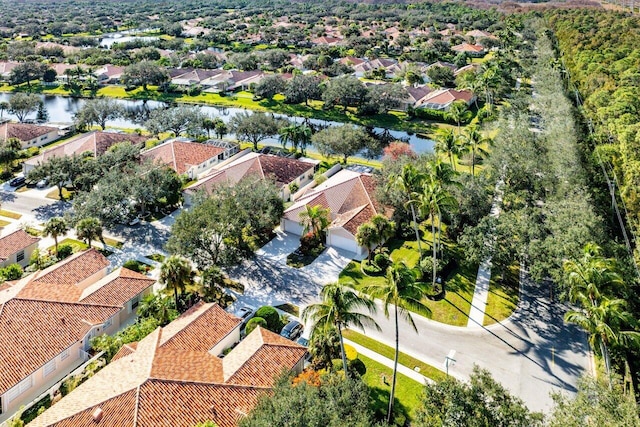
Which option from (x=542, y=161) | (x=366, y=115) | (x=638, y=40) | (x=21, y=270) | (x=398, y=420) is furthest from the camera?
(x=638, y=40)

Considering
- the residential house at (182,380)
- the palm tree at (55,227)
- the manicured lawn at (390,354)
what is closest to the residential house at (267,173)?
the palm tree at (55,227)

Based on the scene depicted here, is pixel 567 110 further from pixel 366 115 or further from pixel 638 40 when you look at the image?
pixel 638 40

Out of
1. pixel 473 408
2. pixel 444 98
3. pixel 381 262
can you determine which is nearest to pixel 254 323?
pixel 381 262

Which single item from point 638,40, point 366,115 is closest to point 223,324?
point 366,115

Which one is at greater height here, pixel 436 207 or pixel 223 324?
pixel 436 207

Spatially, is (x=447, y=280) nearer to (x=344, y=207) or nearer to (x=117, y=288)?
(x=344, y=207)

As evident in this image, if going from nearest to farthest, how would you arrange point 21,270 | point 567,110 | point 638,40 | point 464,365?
point 464,365
point 21,270
point 567,110
point 638,40
